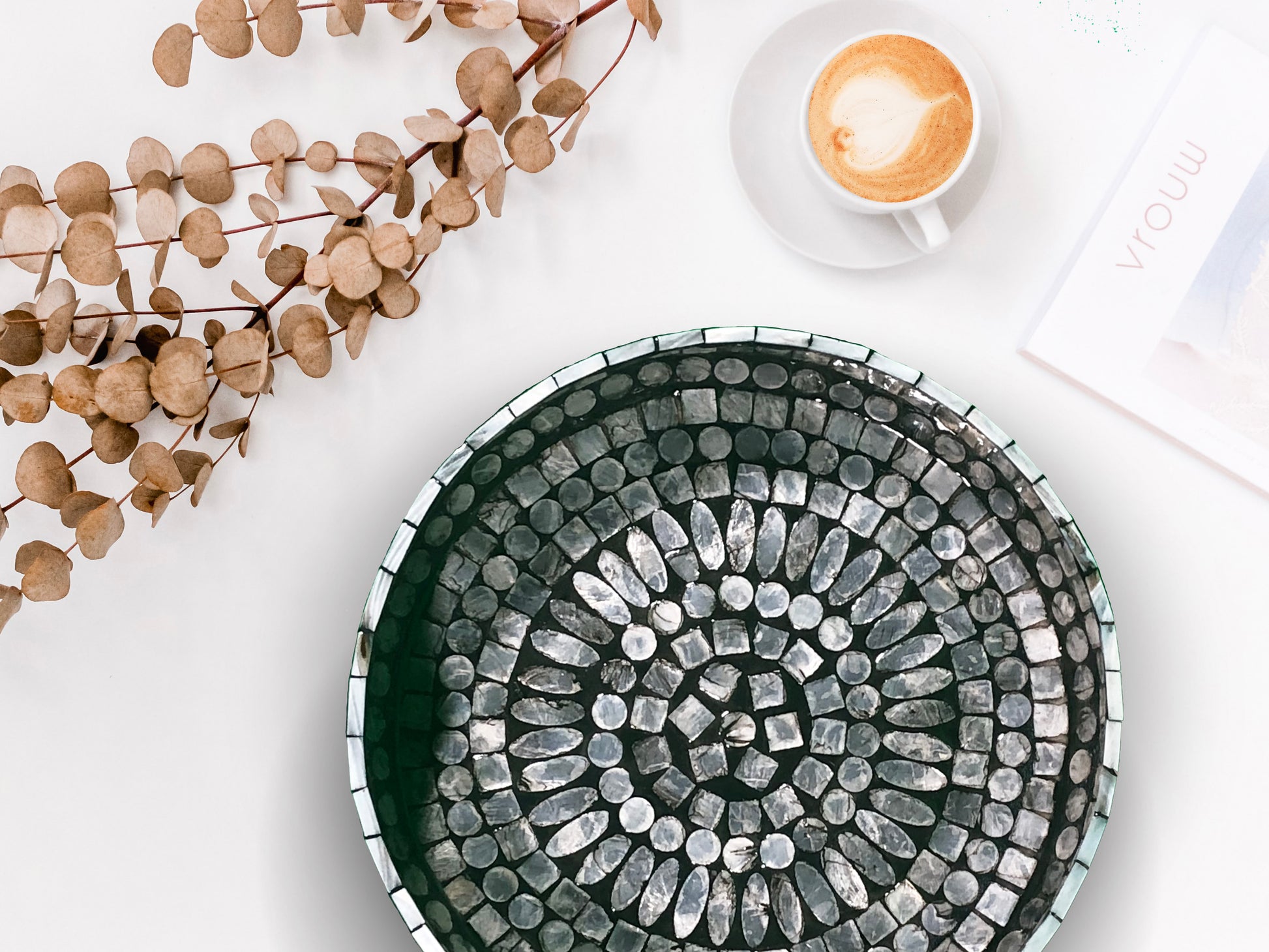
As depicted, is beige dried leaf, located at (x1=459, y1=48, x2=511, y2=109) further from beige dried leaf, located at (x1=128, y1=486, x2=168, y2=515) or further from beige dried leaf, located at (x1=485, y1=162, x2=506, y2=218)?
beige dried leaf, located at (x1=128, y1=486, x2=168, y2=515)

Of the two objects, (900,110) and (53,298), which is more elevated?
(900,110)

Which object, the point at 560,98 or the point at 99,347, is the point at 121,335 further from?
the point at 560,98

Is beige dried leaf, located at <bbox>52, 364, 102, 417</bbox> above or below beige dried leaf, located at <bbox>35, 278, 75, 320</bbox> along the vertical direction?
below

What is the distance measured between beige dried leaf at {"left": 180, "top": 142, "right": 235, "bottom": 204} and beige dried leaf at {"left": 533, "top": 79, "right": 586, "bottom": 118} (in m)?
0.18

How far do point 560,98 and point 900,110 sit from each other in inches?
7.4

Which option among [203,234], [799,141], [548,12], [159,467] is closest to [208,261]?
[203,234]

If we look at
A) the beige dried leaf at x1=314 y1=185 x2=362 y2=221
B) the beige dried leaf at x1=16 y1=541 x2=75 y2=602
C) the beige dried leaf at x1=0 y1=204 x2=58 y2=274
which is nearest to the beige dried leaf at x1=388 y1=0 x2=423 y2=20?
the beige dried leaf at x1=314 y1=185 x2=362 y2=221

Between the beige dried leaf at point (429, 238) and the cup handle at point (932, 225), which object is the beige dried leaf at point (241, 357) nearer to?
the beige dried leaf at point (429, 238)

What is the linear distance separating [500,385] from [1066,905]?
41cm

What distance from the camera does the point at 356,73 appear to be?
576mm

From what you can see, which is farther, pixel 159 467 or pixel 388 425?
pixel 388 425

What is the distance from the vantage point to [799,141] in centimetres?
58

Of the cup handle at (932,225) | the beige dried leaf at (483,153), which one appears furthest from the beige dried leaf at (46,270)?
the cup handle at (932,225)

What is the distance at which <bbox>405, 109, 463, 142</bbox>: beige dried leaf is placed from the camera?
517 mm
